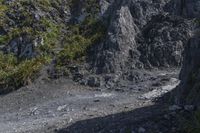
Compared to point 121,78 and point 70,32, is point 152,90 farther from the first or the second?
point 70,32

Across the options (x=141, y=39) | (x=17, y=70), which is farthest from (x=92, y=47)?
(x=17, y=70)

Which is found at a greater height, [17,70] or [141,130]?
[17,70]

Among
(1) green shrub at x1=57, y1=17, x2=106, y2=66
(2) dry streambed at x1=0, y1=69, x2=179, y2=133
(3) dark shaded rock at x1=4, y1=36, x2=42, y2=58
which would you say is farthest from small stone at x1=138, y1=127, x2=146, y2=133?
(3) dark shaded rock at x1=4, y1=36, x2=42, y2=58

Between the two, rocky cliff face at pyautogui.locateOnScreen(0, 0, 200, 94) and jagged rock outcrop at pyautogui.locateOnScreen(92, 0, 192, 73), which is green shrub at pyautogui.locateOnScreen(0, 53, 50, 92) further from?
jagged rock outcrop at pyautogui.locateOnScreen(92, 0, 192, 73)

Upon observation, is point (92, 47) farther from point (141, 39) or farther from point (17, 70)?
point (17, 70)

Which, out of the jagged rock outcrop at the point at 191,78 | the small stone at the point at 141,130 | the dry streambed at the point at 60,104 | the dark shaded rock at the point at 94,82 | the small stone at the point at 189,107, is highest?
the jagged rock outcrop at the point at 191,78

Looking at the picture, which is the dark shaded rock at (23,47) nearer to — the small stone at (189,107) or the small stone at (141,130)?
the small stone at (141,130)

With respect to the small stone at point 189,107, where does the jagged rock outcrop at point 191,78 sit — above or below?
above

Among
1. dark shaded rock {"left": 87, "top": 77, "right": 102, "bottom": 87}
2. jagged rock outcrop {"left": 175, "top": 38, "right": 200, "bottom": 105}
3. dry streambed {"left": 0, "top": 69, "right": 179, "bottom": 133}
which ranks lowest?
dry streambed {"left": 0, "top": 69, "right": 179, "bottom": 133}

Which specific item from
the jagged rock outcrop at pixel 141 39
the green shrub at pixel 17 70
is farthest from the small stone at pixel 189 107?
the green shrub at pixel 17 70

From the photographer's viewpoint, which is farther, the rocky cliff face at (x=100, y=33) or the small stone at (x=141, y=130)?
the rocky cliff face at (x=100, y=33)

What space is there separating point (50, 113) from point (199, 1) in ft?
34.3

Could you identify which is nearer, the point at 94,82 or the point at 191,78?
the point at 191,78

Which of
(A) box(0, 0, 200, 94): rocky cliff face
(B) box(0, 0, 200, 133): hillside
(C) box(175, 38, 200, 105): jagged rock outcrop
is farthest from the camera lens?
(A) box(0, 0, 200, 94): rocky cliff face
